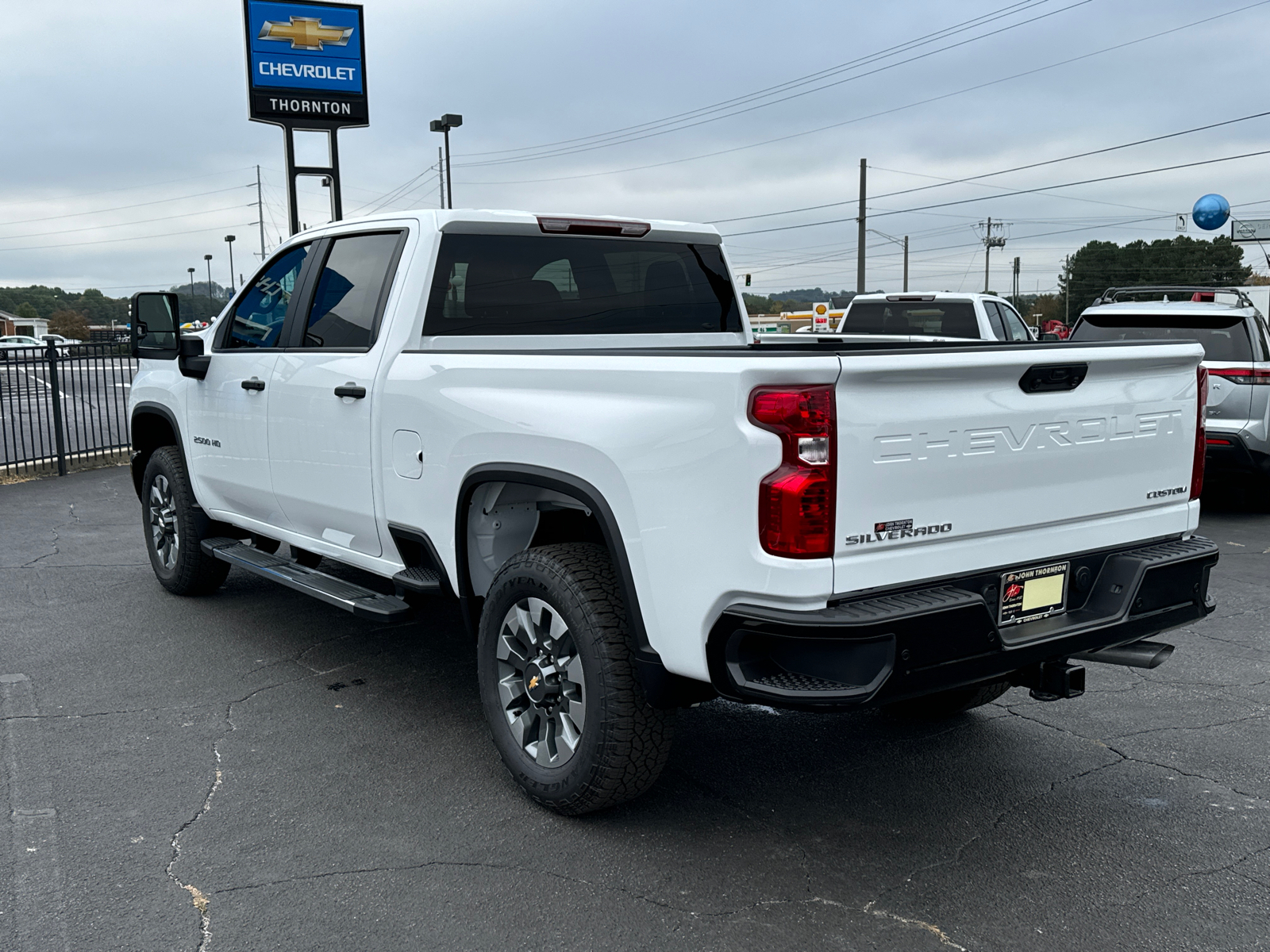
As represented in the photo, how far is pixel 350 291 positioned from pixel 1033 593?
3.20 m

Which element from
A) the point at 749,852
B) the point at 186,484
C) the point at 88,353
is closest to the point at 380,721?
the point at 749,852

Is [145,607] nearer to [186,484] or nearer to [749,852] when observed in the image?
[186,484]

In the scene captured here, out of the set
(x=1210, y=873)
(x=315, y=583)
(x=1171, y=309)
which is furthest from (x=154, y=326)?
(x=1171, y=309)

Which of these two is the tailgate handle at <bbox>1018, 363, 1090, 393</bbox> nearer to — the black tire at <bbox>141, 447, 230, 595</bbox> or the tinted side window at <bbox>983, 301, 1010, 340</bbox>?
the black tire at <bbox>141, 447, 230, 595</bbox>

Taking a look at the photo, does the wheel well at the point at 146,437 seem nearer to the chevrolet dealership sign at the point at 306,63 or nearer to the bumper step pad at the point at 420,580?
the bumper step pad at the point at 420,580

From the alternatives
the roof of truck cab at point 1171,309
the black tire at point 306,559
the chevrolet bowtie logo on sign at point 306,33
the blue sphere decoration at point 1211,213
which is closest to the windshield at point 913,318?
the roof of truck cab at point 1171,309

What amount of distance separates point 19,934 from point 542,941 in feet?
4.73

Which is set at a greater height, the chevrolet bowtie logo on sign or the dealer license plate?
the chevrolet bowtie logo on sign

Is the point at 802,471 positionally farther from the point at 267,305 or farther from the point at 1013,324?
the point at 1013,324

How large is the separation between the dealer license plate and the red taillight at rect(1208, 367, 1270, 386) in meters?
7.13

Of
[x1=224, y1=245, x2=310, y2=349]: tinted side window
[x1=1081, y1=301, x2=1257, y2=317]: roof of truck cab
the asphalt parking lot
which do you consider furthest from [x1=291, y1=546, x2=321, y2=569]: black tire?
[x1=1081, y1=301, x2=1257, y2=317]: roof of truck cab

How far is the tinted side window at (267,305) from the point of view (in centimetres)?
535

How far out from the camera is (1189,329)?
9781mm

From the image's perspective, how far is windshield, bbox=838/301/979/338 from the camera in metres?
12.8
